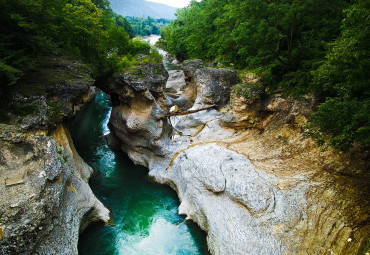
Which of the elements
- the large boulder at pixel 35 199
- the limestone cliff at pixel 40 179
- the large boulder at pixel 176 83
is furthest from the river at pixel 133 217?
the large boulder at pixel 176 83

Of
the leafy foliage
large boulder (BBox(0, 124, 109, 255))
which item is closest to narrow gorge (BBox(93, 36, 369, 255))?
the leafy foliage

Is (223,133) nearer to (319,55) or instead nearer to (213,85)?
(213,85)

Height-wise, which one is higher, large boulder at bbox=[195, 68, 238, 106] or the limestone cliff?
large boulder at bbox=[195, 68, 238, 106]

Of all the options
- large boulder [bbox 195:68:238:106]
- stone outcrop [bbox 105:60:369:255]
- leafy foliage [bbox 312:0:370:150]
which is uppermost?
leafy foliage [bbox 312:0:370:150]

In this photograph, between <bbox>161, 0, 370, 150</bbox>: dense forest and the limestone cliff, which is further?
<bbox>161, 0, 370, 150</bbox>: dense forest

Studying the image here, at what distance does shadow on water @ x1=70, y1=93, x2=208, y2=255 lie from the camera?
994 centimetres

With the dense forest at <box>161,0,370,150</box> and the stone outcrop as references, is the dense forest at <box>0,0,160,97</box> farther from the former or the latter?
the dense forest at <box>161,0,370,150</box>

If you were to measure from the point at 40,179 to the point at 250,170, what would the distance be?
877 centimetres

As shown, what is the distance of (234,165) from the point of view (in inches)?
434

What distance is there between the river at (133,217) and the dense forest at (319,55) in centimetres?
759

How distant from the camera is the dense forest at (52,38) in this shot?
851 centimetres

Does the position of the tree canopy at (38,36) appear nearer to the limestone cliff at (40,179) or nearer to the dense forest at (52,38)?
the dense forest at (52,38)

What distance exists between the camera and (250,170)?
34.7 ft

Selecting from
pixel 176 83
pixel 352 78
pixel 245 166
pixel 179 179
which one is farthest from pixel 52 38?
pixel 176 83
